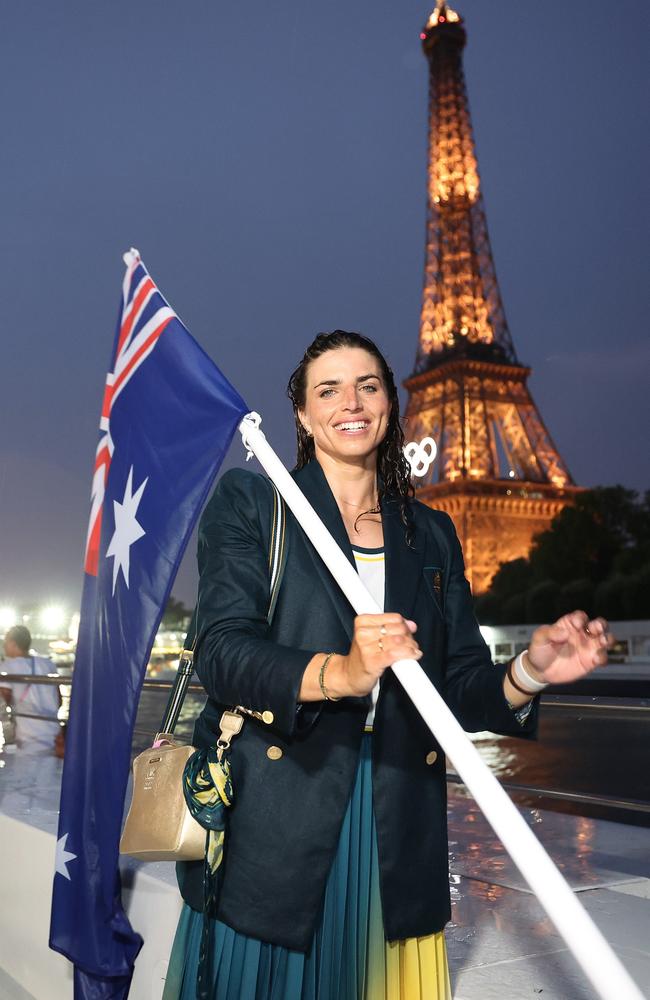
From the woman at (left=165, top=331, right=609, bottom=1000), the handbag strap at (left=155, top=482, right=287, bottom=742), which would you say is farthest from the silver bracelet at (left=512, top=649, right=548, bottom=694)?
the handbag strap at (left=155, top=482, right=287, bottom=742)

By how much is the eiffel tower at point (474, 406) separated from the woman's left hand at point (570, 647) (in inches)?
1881

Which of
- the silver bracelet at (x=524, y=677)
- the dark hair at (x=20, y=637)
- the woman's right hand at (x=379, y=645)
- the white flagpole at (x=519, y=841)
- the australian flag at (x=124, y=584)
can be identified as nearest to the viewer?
the white flagpole at (x=519, y=841)

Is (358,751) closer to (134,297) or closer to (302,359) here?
(302,359)

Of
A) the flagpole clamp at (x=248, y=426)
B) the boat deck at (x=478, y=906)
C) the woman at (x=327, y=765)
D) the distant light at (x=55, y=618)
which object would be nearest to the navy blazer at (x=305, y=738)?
the woman at (x=327, y=765)

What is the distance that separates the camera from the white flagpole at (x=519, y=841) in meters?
1.41

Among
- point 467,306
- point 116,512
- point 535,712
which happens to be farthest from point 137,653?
point 467,306

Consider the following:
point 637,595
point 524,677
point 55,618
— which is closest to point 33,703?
point 524,677

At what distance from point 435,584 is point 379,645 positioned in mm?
639

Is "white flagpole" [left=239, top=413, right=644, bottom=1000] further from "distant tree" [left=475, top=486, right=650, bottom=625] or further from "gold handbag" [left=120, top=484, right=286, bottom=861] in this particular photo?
"distant tree" [left=475, top=486, right=650, bottom=625]

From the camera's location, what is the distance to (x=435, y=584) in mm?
2230

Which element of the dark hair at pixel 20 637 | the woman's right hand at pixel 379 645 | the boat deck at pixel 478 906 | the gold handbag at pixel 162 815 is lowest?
the boat deck at pixel 478 906

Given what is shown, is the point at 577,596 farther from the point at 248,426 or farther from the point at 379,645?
the point at 379,645

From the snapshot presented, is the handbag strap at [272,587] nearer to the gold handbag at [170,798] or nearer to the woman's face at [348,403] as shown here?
the gold handbag at [170,798]

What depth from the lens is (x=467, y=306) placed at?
60.5m
